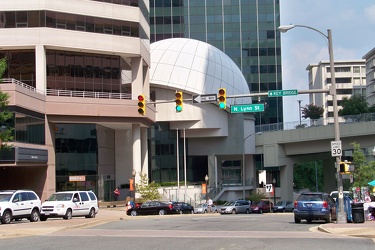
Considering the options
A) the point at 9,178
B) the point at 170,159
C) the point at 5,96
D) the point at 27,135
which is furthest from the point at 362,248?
the point at 170,159

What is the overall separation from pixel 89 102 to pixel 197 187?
26523mm

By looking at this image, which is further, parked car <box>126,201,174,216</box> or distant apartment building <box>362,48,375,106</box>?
distant apartment building <box>362,48,375,106</box>

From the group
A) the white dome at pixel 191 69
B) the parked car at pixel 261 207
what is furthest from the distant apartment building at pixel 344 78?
the parked car at pixel 261 207

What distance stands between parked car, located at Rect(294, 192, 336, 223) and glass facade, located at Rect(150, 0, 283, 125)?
302 ft

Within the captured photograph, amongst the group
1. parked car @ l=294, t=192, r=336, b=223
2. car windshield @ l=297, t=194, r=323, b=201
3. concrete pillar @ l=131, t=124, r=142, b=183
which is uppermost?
concrete pillar @ l=131, t=124, r=142, b=183

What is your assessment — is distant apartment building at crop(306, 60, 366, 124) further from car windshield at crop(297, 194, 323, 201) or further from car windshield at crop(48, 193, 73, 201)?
car windshield at crop(297, 194, 323, 201)

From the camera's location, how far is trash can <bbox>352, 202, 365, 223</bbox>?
27.3m

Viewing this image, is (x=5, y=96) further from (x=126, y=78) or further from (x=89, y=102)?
(x=126, y=78)

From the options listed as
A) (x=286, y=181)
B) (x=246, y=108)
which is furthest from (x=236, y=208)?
(x=246, y=108)

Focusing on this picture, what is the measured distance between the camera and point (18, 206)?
31.5m

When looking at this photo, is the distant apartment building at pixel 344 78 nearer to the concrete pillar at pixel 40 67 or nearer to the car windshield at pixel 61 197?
the concrete pillar at pixel 40 67

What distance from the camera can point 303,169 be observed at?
132375mm

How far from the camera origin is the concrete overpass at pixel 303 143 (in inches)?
2717

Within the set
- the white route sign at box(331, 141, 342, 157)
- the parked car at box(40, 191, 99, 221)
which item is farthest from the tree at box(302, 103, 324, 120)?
the white route sign at box(331, 141, 342, 157)
